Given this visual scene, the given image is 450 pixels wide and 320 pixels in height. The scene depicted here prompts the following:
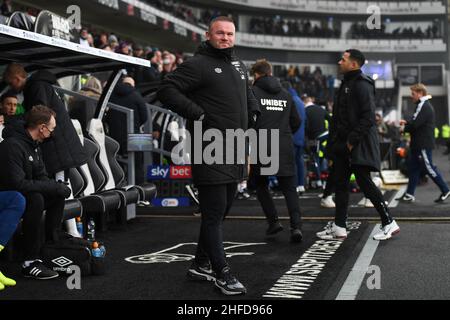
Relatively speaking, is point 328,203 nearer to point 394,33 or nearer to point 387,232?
point 387,232

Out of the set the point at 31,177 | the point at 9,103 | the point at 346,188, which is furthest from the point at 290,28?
the point at 31,177

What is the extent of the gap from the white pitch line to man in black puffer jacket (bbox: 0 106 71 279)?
7.19 ft

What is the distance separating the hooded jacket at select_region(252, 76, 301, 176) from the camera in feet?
23.9

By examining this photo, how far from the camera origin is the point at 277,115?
7.32 m

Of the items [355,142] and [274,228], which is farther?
[274,228]

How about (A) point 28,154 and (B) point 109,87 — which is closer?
(A) point 28,154

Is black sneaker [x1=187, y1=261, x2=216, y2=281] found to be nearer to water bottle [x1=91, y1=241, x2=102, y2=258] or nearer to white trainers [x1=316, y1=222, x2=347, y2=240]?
water bottle [x1=91, y1=241, x2=102, y2=258]

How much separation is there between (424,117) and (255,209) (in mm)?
2877

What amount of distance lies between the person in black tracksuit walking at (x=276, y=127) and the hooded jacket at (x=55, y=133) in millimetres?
1844

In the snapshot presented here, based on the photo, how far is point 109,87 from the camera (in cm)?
888

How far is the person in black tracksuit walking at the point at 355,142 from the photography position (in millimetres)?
6938

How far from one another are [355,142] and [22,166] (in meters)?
3.14

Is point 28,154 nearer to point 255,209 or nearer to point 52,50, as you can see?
point 52,50
